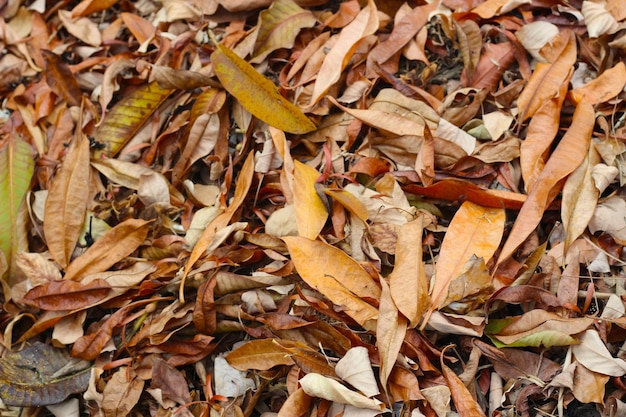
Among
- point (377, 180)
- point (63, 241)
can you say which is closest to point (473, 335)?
point (377, 180)

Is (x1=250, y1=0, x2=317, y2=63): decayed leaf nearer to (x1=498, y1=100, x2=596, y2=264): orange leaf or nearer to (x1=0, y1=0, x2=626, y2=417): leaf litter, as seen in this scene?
(x1=0, y1=0, x2=626, y2=417): leaf litter

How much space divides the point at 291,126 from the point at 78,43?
67 centimetres

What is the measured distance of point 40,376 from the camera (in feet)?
4.05

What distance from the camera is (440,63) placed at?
4.68ft

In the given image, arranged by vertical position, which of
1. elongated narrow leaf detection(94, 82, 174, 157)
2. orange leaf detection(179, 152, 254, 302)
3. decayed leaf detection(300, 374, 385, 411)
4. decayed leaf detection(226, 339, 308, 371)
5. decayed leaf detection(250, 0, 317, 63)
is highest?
decayed leaf detection(250, 0, 317, 63)

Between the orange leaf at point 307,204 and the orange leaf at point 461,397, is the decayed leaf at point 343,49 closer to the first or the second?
the orange leaf at point 307,204

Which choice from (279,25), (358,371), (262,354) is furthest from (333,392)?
(279,25)

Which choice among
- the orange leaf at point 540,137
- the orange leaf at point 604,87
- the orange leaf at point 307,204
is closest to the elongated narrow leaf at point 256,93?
the orange leaf at point 307,204

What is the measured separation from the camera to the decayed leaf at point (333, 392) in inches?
40.3

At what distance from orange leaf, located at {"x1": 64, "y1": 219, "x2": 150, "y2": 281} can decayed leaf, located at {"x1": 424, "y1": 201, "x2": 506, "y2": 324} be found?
1.90 ft

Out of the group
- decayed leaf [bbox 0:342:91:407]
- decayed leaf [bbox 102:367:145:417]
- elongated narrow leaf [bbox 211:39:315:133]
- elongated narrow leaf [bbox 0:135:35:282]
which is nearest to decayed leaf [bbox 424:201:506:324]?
elongated narrow leaf [bbox 211:39:315:133]

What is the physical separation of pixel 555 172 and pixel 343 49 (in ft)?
1.64

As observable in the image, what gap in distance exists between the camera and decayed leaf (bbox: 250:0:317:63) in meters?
1.48

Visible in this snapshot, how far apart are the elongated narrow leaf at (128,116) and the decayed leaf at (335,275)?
0.50 m
